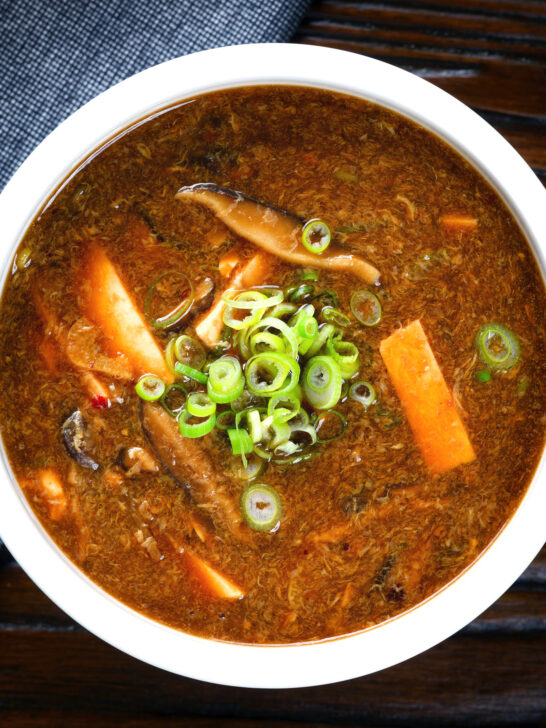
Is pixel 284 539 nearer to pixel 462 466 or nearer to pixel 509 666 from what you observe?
pixel 462 466

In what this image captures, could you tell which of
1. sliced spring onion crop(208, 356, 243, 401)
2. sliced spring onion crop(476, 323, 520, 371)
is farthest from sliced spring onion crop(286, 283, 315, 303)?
sliced spring onion crop(476, 323, 520, 371)

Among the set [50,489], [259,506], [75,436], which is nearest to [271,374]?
[259,506]

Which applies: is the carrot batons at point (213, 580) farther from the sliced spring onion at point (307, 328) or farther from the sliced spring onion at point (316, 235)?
the sliced spring onion at point (316, 235)

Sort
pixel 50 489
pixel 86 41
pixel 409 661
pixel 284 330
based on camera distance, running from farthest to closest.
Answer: pixel 409 661
pixel 86 41
pixel 50 489
pixel 284 330

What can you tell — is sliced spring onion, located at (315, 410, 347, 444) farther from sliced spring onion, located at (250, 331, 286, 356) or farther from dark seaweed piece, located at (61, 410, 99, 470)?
dark seaweed piece, located at (61, 410, 99, 470)

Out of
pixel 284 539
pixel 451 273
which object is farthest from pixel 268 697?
pixel 451 273

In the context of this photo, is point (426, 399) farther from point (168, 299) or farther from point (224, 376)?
point (168, 299)
